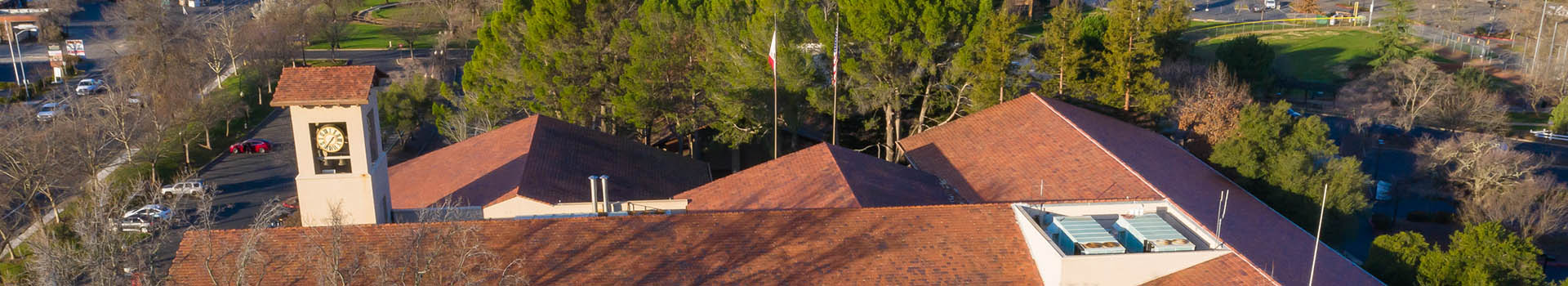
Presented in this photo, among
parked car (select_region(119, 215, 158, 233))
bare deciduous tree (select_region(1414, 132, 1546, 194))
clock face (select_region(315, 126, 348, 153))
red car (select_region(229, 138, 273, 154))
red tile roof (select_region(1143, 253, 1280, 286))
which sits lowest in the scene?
parked car (select_region(119, 215, 158, 233))

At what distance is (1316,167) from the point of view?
1405 inches

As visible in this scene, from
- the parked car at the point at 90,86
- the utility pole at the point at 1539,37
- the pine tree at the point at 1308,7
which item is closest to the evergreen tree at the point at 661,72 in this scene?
the parked car at the point at 90,86

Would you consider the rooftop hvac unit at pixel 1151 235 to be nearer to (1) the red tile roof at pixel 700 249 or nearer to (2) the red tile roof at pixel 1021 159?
(1) the red tile roof at pixel 700 249

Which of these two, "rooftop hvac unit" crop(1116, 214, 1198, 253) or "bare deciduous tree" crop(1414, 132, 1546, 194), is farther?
"bare deciduous tree" crop(1414, 132, 1546, 194)

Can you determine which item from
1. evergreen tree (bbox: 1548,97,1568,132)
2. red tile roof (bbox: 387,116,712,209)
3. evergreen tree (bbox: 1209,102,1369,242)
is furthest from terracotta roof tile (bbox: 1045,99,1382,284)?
evergreen tree (bbox: 1548,97,1568,132)

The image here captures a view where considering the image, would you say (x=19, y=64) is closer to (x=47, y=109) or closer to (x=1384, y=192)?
(x=47, y=109)

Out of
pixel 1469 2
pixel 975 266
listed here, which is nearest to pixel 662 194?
pixel 975 266

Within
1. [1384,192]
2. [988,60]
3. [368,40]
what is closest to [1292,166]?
[988,60]

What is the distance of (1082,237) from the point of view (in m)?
21.5

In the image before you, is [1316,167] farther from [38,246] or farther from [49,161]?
[49,161]

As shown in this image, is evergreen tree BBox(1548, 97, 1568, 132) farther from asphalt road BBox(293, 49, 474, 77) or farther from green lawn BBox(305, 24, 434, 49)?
green lawn BBox(305, 24, 434, 49)

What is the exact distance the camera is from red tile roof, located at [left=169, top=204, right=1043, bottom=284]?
20.8 meters

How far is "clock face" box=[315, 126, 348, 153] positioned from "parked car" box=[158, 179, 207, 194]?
872 inches

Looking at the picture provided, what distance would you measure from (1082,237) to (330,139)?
649 inches
